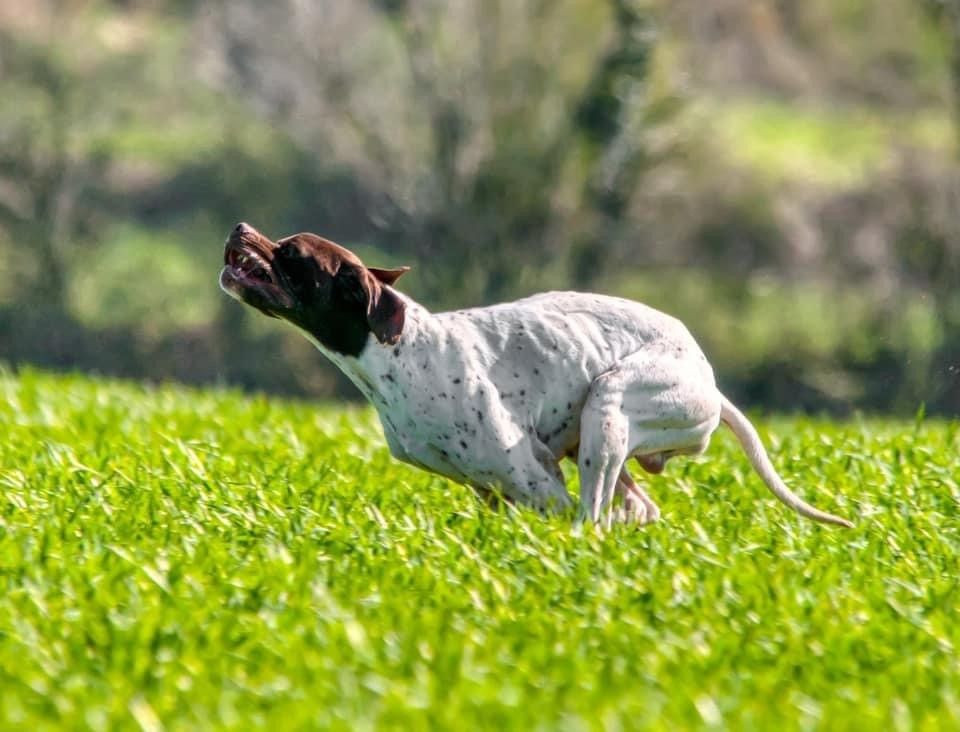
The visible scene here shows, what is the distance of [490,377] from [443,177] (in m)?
18.2

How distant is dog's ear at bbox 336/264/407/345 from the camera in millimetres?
5676

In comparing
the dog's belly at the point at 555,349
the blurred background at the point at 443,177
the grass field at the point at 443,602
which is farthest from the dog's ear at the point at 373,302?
the blurred background at the point at 443,177

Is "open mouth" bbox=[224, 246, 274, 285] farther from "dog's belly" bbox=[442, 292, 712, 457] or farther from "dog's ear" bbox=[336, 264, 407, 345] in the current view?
"dog's belly" bbox=[442, 292, 712, 457]

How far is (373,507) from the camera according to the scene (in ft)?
19.5

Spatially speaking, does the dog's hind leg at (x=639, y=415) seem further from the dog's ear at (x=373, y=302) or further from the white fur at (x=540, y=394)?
the dog's ear at (x=373, y=302)

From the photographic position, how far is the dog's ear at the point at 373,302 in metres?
5.68

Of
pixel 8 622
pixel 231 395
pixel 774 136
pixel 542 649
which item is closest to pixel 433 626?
pixel 542 649

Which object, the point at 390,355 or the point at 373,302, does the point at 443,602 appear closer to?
the point at 390,355

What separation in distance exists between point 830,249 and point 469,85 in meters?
5.57

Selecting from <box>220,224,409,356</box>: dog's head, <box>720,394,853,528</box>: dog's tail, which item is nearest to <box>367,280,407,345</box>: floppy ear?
<box>220,224,409,356</box>: dog's head

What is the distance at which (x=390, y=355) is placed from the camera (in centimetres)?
569

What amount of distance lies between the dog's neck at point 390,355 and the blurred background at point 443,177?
16.7 meters

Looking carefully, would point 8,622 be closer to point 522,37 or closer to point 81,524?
point 81,524

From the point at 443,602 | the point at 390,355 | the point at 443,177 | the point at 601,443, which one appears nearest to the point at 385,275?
the point at 390,355
